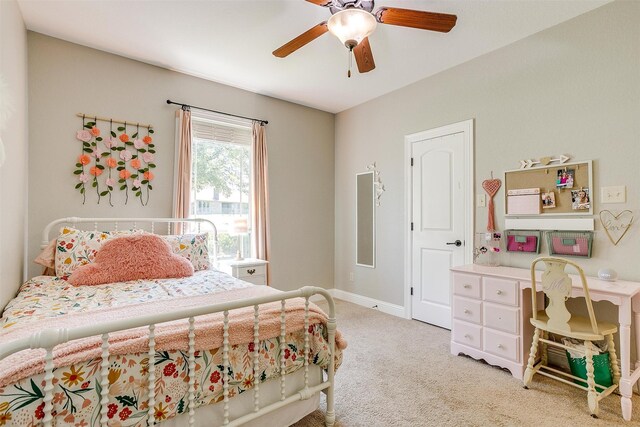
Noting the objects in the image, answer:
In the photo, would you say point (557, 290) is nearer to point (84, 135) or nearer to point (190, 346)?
point (190, 346)

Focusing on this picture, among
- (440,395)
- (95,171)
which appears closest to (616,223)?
(440,395)

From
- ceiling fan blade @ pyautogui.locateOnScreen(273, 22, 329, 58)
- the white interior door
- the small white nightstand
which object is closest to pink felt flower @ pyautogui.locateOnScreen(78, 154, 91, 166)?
the small white nightstand

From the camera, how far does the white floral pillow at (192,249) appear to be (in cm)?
284

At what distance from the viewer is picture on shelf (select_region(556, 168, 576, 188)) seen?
251 cm

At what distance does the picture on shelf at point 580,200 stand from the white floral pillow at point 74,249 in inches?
149

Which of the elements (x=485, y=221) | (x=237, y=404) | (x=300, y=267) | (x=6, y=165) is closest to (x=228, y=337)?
(x=237, y=404)

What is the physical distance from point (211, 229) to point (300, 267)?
4.49 ft

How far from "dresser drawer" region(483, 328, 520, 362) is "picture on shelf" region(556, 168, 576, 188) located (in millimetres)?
1279

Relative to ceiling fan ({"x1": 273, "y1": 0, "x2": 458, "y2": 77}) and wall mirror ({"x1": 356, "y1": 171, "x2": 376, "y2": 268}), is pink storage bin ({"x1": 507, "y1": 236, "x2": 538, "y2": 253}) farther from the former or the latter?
ceiling fan ({"x1": 273, "y1": 0, "x2": 458, "y2": 77})

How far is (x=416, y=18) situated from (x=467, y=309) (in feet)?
7.37

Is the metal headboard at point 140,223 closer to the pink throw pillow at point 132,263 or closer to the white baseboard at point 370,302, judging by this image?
the pink throw pillow at point 132,263

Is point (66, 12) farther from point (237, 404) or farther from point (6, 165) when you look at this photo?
point (237, 404)

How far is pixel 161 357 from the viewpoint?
1.27m

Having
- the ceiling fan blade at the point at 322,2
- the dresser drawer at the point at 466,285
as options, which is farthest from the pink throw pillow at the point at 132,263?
the dresser drawer at the point at 466,285
